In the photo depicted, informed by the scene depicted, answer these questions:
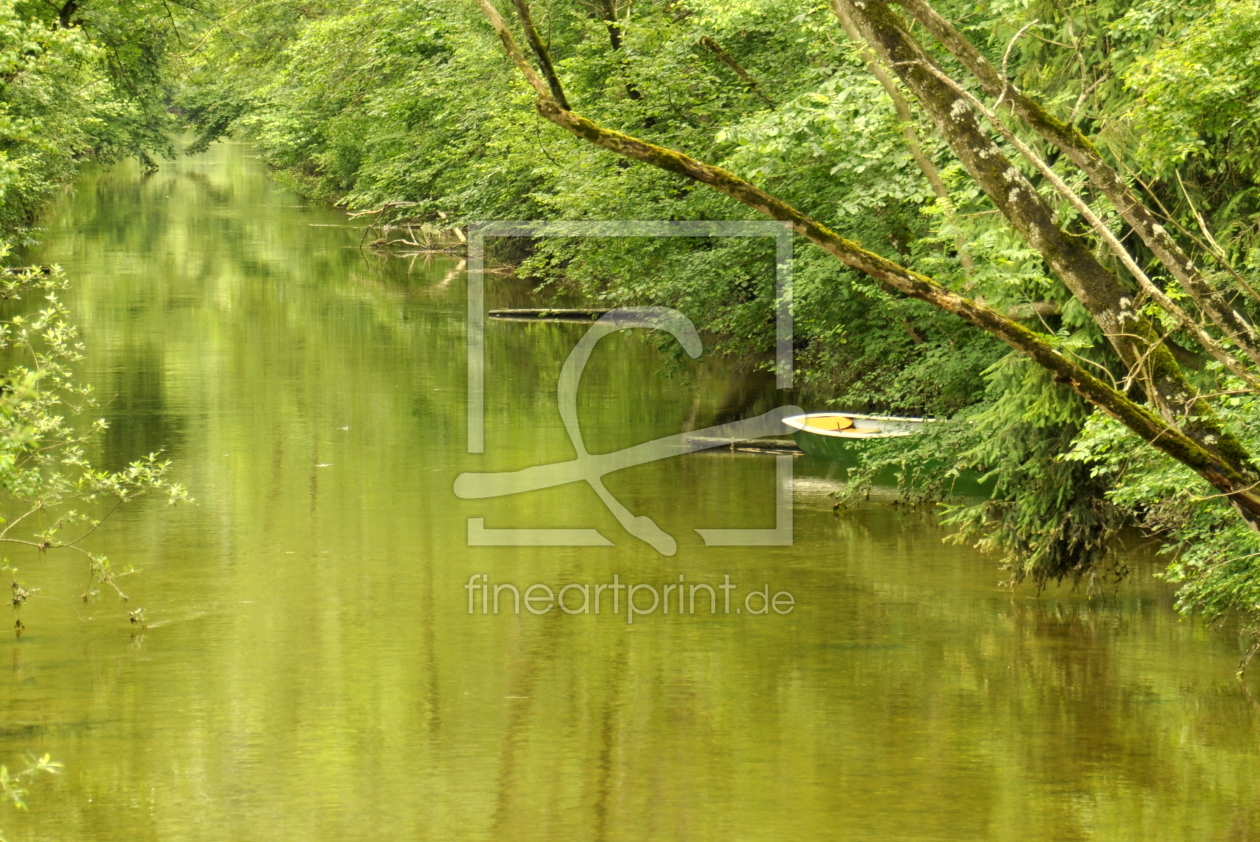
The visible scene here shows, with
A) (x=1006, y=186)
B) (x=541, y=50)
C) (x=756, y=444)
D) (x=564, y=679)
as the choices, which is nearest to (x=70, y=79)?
(x=756, y=444)

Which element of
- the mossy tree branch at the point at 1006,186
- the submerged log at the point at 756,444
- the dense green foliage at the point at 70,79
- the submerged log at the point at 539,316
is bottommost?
the submerged log at the point at 756,444

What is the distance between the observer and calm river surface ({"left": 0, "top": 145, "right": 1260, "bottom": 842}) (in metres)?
9.05

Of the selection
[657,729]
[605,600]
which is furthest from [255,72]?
[657,729]

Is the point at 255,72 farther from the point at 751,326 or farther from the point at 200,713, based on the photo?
the point at 200,713

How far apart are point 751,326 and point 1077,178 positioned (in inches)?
306

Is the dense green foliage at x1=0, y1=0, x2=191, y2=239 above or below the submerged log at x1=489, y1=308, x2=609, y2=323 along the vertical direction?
above

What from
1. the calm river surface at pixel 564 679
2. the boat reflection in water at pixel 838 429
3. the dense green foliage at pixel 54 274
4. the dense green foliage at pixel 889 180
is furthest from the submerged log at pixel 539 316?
the boat reflection in water at pixel 838 429

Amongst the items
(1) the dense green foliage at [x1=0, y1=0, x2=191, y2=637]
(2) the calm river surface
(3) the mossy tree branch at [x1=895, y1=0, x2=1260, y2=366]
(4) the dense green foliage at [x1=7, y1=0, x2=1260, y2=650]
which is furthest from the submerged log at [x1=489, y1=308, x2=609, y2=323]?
(3) the mossy tree branch at [x1=895, y1=0, x2=1260, y2=366]

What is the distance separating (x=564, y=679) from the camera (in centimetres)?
1130

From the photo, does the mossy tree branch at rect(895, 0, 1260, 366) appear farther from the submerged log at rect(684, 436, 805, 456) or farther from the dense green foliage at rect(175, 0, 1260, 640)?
the submerged log at rect(684, 436, 805, 456)

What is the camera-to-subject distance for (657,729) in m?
10.4

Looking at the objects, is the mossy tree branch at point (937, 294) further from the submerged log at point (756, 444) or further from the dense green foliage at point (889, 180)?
the submerged log at point (756, 444)

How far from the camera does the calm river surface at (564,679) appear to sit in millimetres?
9047

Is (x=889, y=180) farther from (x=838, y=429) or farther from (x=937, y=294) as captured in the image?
(x=937, y=294)
